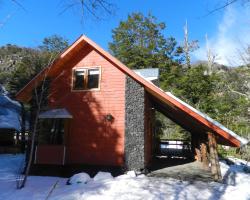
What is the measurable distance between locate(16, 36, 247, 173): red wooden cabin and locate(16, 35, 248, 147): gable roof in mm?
40

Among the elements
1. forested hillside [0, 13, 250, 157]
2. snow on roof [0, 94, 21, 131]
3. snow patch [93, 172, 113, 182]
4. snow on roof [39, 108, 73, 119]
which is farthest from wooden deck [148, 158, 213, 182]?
snow on roof [0, 94, 21, 131]

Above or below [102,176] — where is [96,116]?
above

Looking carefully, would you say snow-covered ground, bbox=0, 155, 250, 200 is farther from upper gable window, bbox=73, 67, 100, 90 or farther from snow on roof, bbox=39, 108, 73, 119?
upper gable window, bbox=73, 67, 100, 90

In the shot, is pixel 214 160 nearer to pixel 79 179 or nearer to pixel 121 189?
pixel 121 189

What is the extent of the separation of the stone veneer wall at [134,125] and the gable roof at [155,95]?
0.41 meters

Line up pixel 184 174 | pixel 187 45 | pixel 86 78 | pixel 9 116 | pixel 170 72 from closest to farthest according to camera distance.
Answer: pixel 184 174 → pixel 86 78 → pixel 9 116 → pixel 170 72 → pixel 187 45

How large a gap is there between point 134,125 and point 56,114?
3.32 metres

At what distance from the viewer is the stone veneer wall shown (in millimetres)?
11609

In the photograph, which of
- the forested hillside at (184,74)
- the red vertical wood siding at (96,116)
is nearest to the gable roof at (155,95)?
the red vertical wood siding at (96,116)

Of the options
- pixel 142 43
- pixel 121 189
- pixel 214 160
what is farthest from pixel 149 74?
pixel 142 43

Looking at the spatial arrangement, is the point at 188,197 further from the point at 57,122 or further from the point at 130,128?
the point at 57,122

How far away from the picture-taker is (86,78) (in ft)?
43.0

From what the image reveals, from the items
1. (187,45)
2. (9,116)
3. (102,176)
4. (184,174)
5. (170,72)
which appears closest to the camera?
(102,176)

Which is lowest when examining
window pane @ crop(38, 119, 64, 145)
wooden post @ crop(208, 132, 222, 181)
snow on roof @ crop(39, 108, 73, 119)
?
wooden post @ crop(208, 132, 222, 181)
